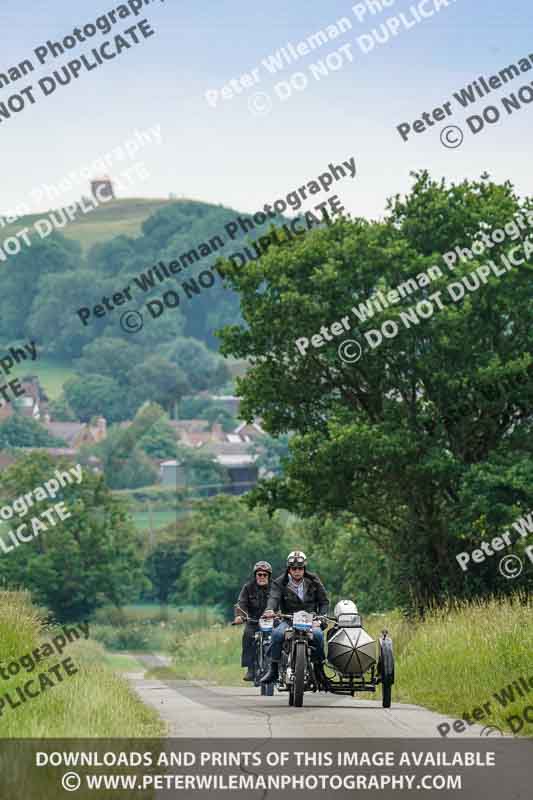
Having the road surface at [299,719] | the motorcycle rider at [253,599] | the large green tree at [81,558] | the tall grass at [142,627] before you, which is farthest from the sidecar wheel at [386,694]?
the tall grass at [142,627]

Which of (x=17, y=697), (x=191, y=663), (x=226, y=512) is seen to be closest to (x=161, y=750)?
(x=17, y=697)

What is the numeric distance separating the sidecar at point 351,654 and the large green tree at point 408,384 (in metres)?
18.3

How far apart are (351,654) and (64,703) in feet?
13.2

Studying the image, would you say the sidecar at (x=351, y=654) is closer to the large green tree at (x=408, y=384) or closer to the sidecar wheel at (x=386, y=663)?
the sidecar wheel at (x=386, y=663)

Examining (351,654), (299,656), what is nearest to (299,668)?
(299,656)

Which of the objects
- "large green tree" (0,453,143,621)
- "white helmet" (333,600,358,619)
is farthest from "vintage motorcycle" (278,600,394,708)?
"large green tree" (0,453,143,621)

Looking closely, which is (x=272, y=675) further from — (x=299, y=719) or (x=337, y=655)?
(x=299, y=719)

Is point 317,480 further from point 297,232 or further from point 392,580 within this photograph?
point 297,232

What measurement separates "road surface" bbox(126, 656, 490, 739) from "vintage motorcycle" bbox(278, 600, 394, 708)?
0.94 ft


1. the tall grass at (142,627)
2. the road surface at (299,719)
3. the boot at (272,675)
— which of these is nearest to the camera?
the road surface at (299,719)

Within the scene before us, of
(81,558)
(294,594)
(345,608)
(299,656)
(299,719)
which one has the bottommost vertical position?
(299,719)

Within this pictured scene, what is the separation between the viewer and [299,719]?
601 inches

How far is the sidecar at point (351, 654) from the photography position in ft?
53.9

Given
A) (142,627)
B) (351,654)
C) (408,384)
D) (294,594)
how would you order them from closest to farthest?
(351,654) → (294,594) → (408,384) → (142,627)
